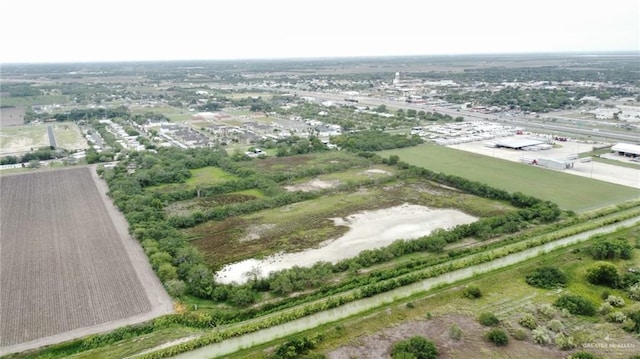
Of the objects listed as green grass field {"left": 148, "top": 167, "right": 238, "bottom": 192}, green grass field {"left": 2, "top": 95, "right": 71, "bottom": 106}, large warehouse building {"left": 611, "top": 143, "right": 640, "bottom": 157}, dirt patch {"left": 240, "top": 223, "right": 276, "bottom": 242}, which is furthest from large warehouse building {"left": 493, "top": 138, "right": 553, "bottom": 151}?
green grass field {"left": 2, "top": 95, "right": 71, "bottom": 106}

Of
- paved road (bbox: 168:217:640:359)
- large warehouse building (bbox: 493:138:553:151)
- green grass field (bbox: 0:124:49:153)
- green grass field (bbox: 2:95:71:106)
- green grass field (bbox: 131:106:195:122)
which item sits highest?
green grass field (bbox: 2:95:71:106)

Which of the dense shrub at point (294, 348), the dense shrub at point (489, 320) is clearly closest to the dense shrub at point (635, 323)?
the dense shrub at point (489, 320)

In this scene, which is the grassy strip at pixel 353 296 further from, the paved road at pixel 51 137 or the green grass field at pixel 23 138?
the green grass field at pixel 23 138

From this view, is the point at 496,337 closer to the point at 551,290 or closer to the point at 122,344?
the point at 551,290

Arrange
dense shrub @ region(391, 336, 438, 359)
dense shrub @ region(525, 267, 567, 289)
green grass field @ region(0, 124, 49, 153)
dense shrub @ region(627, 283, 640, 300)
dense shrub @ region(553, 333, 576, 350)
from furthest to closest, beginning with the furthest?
green grass field @ region(0, 124, 49, 153) → dense shrub @ region(525, 267, 567, 289) → dense shrub @ region(627, 283, 640, 300) → dense shrub @ region(553, 333, 576, 350) → dense shrub @ region(391, 336, 438, 359)

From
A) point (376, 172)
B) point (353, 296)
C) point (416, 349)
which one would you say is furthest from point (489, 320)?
point (376, 172)

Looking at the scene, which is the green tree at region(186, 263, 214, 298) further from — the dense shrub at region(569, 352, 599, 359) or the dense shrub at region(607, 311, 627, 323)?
the dense shrub at region(607, 311, 627, 323)

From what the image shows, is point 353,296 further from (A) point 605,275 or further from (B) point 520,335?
(A) point 605,275
